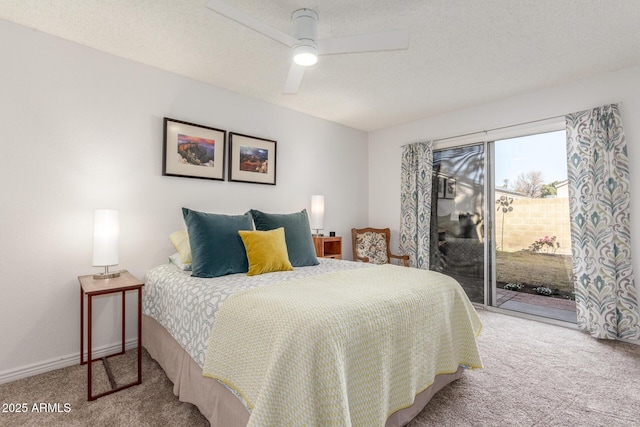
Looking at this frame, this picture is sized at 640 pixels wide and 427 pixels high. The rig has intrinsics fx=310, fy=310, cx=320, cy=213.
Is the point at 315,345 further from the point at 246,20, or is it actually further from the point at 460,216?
the point at 460,216

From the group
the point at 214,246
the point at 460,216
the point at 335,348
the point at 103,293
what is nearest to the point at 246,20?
the point at 214,246

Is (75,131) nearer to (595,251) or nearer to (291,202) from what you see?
(291,202)

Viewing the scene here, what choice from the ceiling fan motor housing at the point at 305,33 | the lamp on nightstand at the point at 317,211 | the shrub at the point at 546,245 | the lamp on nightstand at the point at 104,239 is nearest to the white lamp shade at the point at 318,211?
the lamp on nightstand at the point at 317,211

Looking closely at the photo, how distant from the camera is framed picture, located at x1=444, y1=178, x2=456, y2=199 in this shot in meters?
4.18

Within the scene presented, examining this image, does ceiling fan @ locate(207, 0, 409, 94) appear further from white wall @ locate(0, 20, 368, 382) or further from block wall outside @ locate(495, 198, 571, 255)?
block wall outside @ locate(495, 198, 571, 255)

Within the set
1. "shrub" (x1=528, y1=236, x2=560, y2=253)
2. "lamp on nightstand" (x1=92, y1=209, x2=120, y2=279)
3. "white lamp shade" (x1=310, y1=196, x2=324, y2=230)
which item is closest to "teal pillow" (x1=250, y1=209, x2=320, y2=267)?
"white lamp shade" (x1=310, y1=196, x2=324, y2=230)

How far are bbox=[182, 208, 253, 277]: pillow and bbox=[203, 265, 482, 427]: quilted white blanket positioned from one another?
661mm

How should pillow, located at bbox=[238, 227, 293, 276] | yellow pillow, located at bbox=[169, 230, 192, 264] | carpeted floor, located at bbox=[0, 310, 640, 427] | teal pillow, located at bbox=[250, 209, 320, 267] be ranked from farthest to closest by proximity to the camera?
1. teal pillow, located at bbox=[250, 209, 320, 267]
2. yellow pillow, located at bbox=[169, 230, 192, 264]
3. pillow, located at bbox=[238, 227, 293, 276]
4. carpeted floor, located at bbox=[0, 310, 640, 427]

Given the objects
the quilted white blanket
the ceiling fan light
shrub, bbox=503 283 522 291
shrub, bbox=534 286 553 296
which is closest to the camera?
the quilted white blanket

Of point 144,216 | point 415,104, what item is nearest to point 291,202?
point 144,216

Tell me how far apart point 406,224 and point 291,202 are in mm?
1703

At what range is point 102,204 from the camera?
258cm

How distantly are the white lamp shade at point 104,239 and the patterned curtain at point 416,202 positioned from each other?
3.49m

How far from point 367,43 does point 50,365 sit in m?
3.25
